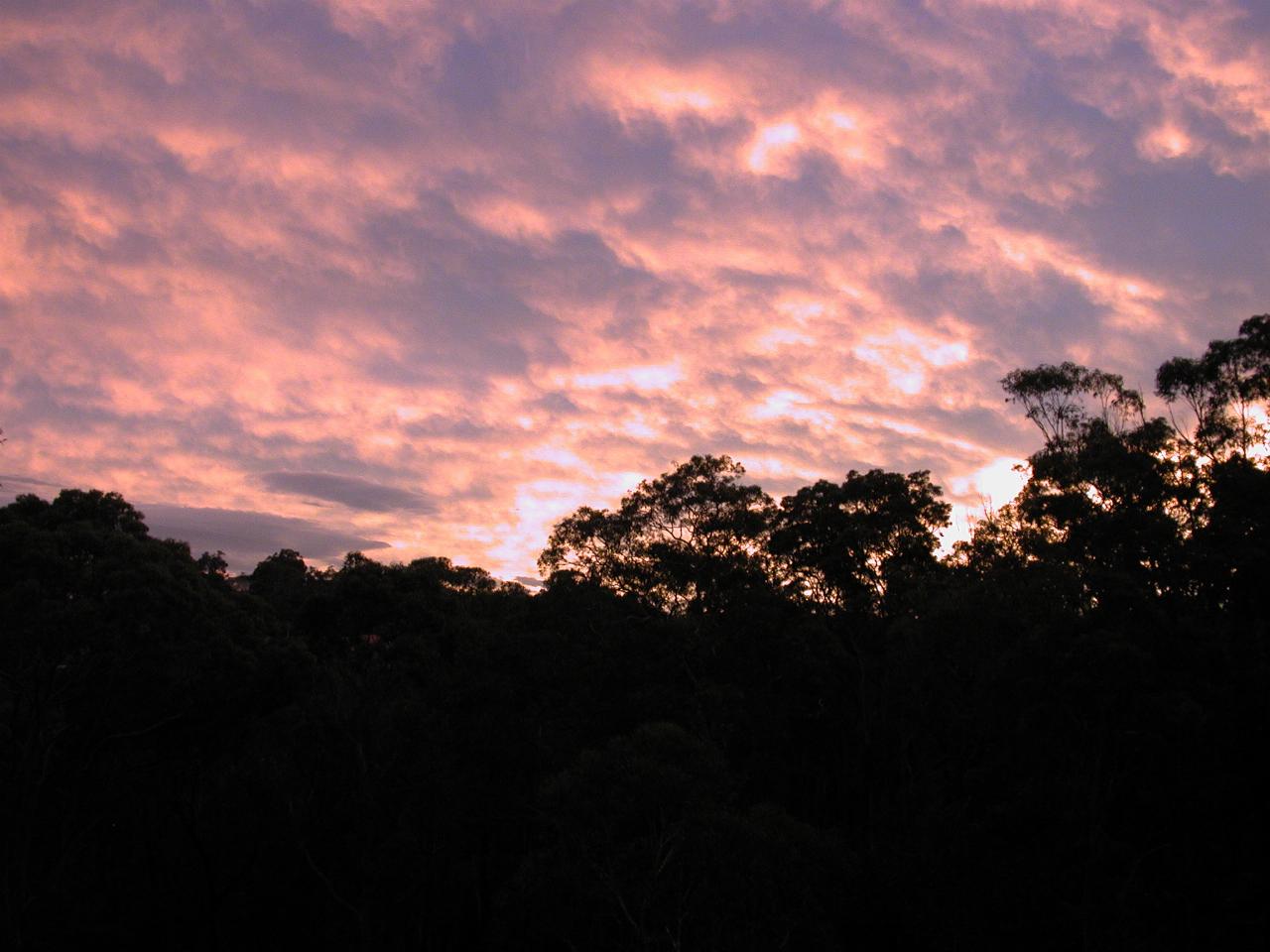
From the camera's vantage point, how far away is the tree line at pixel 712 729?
66.2 feet

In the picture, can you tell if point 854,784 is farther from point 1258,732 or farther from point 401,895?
point 401,895

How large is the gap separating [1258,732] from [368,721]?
25001 mm

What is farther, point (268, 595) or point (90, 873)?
point (268, 595)

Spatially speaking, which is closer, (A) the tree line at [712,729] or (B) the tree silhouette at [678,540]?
(A) the tree line at [712,729]

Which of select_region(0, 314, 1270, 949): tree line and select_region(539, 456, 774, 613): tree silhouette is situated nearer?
select_region(0, 314, 1270, 949): tree line

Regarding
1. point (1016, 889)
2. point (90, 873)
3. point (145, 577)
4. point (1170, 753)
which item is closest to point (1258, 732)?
point (1170, 753)

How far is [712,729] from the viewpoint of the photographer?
27156 mm

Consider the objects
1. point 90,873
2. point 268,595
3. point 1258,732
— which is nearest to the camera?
point 1258,732

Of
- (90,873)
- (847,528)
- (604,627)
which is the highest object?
(847,528)

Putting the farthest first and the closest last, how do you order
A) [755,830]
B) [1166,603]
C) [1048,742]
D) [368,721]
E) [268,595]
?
[268,595], [368,721], [1048,742], [1166,603], [755,830]

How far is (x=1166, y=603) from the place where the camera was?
72.7ft

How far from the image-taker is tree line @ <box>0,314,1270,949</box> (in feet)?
66.2

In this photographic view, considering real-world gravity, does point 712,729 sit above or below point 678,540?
below

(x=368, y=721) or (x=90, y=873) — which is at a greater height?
(x=368, y=721)
